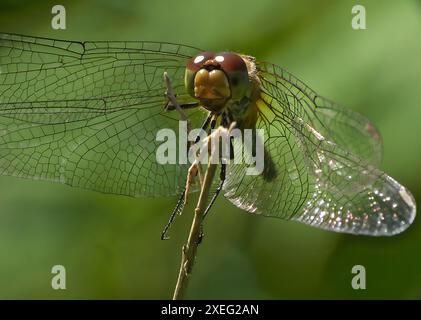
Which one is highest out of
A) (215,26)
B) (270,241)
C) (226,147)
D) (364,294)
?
(215,26)

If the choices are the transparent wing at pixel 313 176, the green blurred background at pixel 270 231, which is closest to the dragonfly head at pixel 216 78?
the transparent wing at pixel 313 176

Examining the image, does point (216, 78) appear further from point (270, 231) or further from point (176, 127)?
point (270, 231)

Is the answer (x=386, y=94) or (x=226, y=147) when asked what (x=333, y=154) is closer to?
(x=226, y=147)

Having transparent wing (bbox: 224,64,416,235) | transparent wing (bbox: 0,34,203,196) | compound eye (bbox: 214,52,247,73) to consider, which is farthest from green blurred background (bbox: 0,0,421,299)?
compound eye (bbox: 214,52,247,73)

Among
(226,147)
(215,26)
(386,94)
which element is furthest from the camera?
(215,26)

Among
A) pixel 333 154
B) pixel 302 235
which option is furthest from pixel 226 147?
pixel 302 235

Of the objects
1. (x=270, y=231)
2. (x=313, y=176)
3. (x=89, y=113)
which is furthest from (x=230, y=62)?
(x=270, y=231)

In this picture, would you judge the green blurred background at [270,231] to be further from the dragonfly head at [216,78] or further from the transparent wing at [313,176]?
the dragonfly head at [216,78]
